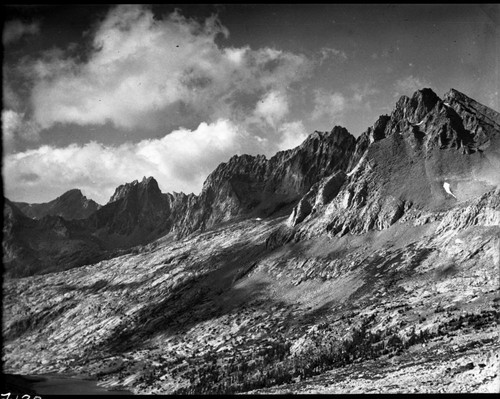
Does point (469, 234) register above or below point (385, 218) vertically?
below

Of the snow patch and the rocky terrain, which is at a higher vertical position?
the snow patch

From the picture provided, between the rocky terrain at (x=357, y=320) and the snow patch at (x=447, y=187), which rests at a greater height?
the snow patch at (x=447, y=187)

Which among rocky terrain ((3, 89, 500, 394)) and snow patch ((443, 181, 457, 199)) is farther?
snow patch ((443, 181, 457, 199))

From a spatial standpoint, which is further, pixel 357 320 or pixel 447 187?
pixel 447 187

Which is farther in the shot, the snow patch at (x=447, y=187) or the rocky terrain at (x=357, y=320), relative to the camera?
the snow patch at (x=447, y=187)

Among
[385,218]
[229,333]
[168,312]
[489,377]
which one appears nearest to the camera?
[489,377]

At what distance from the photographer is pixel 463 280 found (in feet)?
372

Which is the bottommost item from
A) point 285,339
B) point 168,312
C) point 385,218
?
point 285,339

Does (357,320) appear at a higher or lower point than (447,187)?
lower

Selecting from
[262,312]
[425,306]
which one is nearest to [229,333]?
[262,312]

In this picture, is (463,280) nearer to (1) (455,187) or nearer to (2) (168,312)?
(1) (455,187)

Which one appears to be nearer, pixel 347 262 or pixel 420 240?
pixel 420 240

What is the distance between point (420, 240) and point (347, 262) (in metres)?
29.7

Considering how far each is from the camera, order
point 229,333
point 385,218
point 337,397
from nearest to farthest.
Answer: point 337,397, point 229,333, point 385,218
